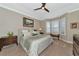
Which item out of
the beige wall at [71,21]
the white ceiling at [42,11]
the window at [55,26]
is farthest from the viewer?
the window at [55,26]

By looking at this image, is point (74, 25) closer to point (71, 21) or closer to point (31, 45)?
point (71, 21)

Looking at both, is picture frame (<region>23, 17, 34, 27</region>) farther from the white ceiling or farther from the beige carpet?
the beige carpet

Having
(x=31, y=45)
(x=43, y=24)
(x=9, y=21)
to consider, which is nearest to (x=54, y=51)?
(x=31, y=45)

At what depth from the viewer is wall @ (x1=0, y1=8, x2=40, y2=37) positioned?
2764mm

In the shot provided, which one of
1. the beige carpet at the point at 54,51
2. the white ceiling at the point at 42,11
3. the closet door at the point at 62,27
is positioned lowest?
the beige carpet at the point at 54,51

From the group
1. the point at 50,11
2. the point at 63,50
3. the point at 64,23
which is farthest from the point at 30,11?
the point at 63,50

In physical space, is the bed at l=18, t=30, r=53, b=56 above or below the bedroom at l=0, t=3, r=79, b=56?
below

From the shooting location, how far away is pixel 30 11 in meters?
2.78

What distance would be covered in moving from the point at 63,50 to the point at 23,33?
1380 mm

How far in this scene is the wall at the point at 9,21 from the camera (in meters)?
2.76

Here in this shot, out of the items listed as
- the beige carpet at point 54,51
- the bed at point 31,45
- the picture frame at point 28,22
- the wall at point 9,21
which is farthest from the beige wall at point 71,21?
the wall at point 9,21

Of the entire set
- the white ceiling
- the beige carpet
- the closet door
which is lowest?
the beige carpet

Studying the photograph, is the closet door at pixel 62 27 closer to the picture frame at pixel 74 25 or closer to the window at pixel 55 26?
the window at pixel 55 26

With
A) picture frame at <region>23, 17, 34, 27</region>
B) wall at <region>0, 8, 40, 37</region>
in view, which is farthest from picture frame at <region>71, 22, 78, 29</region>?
wall at <region>0, 8, 40, 37</region>
